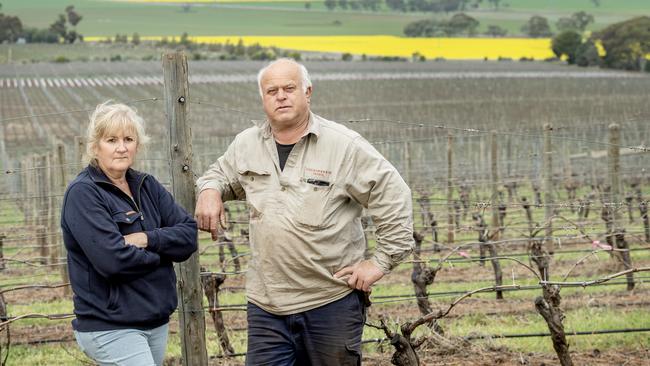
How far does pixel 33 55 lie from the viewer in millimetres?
68312

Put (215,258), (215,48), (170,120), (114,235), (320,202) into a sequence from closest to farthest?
(114,235)
(320,202)
(170,120)
(215,258)
(215,48)

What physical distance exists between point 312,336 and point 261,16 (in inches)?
3877

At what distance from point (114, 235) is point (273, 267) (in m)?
0.67

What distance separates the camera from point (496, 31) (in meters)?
85.9

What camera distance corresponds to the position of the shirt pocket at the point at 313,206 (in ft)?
13.9

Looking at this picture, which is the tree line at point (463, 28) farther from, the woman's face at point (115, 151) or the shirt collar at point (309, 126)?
the woman's face at point (115, 151)

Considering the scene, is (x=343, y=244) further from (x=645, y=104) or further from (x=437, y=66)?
(x=437, y=66)

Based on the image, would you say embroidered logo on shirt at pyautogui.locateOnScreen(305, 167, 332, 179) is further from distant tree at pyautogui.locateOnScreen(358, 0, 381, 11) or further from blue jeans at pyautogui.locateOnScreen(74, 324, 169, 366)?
distant tree at pyautogui.locateOnScreen(358, 0, 381, 11)

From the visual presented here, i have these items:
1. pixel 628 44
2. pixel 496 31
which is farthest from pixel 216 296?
pixel 496 31

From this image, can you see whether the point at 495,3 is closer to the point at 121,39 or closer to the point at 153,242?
the point at 121,39

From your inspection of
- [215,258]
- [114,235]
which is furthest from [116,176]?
[215,258]

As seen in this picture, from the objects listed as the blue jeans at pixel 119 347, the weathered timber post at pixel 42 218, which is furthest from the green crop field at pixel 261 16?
the blue jeans at pixel 119 347

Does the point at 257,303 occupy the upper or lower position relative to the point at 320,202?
lower

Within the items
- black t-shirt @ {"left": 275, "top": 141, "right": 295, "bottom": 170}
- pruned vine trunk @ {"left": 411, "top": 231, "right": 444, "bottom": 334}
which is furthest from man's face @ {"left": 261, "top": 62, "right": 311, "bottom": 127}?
pruned vine trunk @ {"left": 411, "top": 231, "right": 444, "bottom": 334}
